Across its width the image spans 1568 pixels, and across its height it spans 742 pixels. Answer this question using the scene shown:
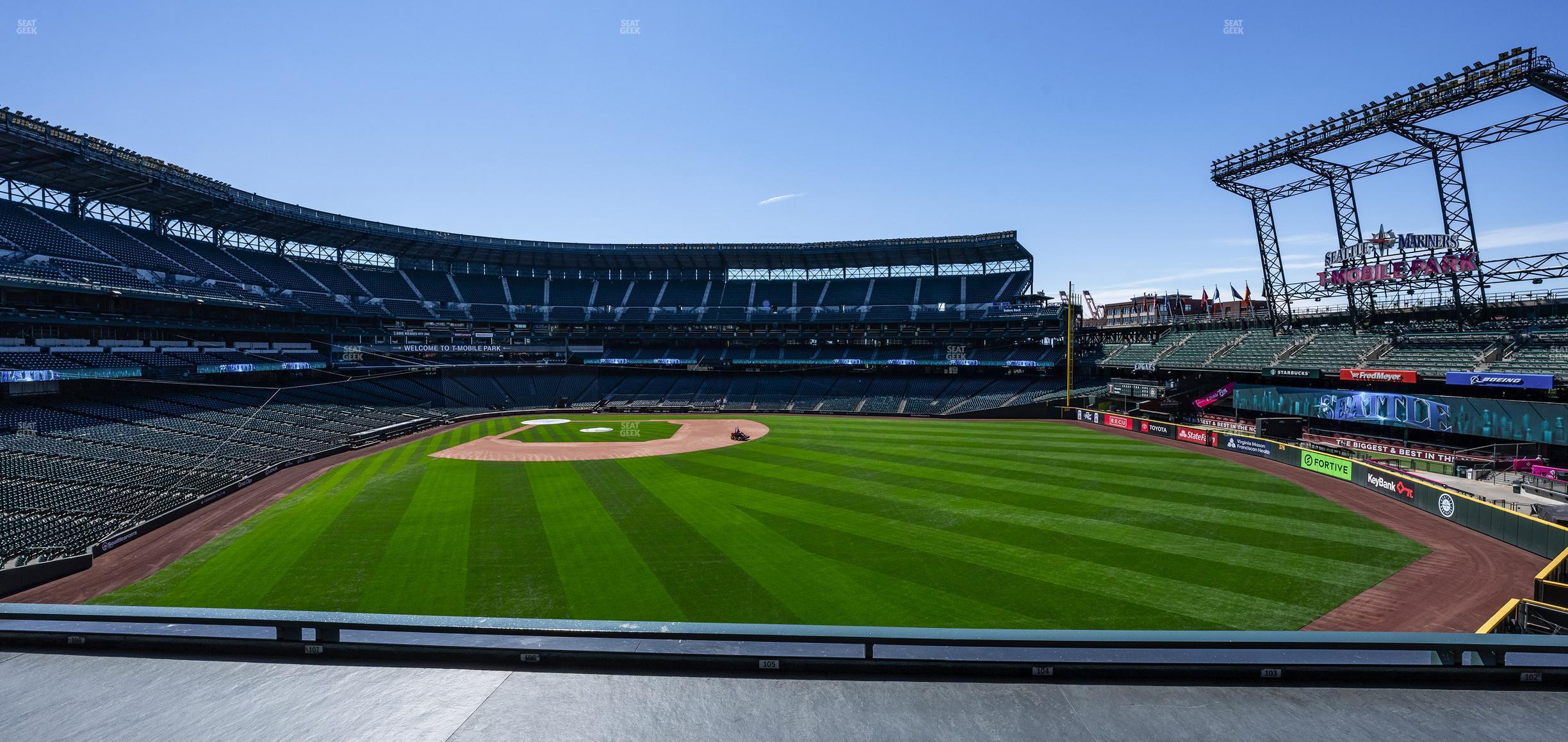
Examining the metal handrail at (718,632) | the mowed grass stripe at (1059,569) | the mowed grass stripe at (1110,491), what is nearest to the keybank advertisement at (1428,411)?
the mowed grass stripe at (1110,491)

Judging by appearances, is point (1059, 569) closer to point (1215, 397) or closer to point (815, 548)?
point (815, 548)

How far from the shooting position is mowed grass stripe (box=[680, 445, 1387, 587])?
17.5 metres

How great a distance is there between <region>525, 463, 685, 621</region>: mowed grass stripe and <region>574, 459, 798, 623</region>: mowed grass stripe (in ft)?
1.06

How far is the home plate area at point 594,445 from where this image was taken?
1446 inches

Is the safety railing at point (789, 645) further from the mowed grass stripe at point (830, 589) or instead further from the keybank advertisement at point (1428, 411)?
the keybank advertisement at point (1428, 411)

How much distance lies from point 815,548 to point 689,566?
4.01 m

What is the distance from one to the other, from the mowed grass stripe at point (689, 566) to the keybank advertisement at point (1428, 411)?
42140 mm

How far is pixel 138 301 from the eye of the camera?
1817 inches

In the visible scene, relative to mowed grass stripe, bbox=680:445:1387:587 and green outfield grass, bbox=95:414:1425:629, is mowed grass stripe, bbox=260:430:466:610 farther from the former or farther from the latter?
mowed grass stripe, bbox=680:445:1387:587

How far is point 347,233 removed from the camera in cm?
6681

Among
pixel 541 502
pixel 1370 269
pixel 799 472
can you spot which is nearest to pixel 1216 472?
pixel 799 472

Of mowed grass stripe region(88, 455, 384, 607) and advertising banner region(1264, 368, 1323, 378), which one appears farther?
advertising banner region(1264, 368, 1323, 378)

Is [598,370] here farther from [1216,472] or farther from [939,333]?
[1216,472]

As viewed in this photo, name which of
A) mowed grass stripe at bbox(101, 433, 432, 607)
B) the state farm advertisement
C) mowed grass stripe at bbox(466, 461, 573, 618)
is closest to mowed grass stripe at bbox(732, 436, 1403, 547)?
mowed grass stripe at bbox(466, 461, 573, 618)
